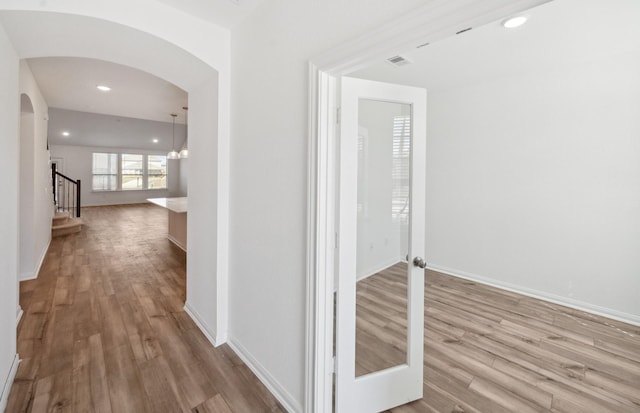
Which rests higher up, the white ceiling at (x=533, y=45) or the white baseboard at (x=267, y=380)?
the white ceiling at (x=533, y=45)

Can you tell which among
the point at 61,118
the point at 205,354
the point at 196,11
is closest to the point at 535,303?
the point at 205,354

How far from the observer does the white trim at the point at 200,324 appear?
2.57 meters

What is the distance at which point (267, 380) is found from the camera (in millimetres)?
2035

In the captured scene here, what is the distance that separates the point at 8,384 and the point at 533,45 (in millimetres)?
4975

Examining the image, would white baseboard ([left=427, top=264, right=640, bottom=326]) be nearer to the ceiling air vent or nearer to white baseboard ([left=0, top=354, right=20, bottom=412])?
the ceiling air vent

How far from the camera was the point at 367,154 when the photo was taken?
5.78 ft

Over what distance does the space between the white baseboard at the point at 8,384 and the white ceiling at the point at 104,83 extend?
11.8 ft

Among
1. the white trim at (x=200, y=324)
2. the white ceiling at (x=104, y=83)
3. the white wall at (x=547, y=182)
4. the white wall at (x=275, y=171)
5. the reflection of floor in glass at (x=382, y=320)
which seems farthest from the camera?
the white ceiling at (x=104, y=83)

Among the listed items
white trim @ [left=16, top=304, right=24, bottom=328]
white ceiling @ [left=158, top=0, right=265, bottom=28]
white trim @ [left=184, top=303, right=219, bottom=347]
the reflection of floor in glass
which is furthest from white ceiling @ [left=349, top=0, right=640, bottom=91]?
white trim @ [left=16, top=304, right=24, bottom=328]

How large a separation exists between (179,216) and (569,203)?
6217 millimetres

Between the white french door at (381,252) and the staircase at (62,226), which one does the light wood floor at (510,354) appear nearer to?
the white french door at (381,252)

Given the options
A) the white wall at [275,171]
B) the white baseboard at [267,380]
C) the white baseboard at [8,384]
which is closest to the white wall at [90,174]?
the white baseboard at [8,384]

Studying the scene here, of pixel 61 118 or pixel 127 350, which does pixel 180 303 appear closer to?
pixel 127 350

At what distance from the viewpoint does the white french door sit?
1662mm
